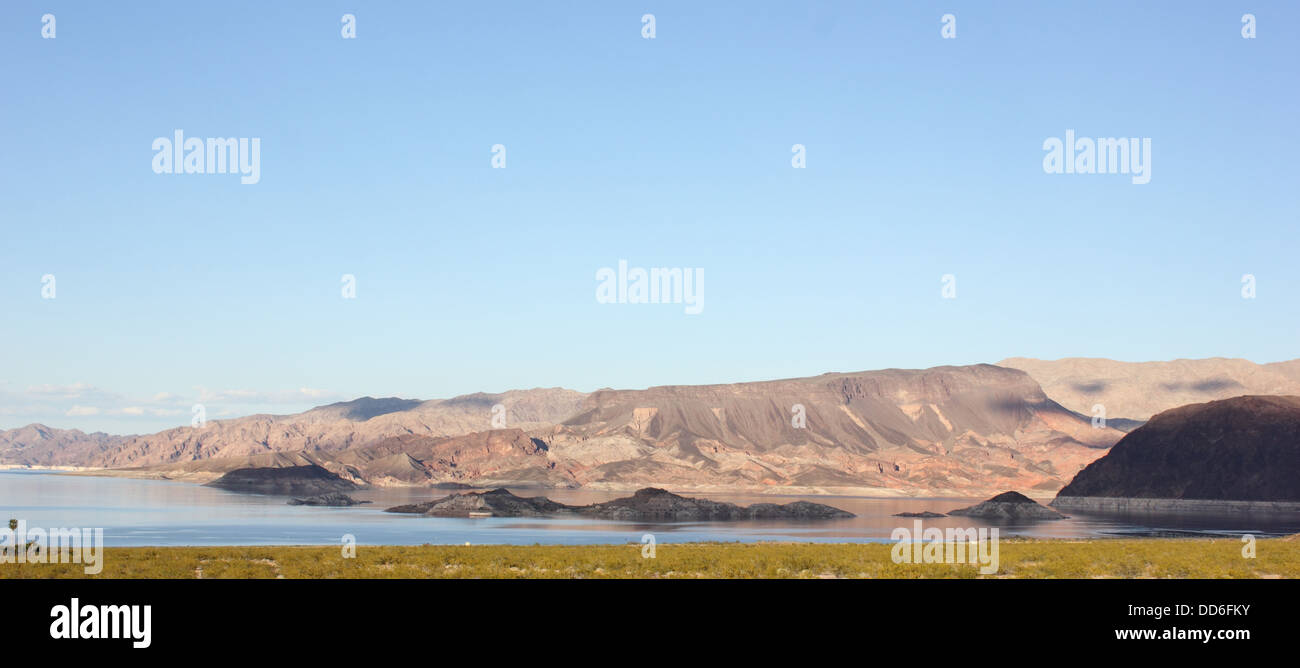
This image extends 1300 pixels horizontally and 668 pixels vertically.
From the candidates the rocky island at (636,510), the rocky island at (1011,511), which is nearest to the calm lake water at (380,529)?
the rocky island at (636,510)

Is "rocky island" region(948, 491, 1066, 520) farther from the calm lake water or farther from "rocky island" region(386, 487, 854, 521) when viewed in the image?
the calm lake water

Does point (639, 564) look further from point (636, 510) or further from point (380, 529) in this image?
point (636, 510)

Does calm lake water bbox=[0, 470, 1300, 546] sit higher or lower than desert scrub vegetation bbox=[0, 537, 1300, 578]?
lower

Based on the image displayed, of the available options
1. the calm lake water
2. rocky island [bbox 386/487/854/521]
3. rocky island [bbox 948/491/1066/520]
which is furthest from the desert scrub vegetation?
rocky island [bbox 948/491/1066/520]

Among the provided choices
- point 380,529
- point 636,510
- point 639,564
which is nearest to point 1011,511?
point 636,510
